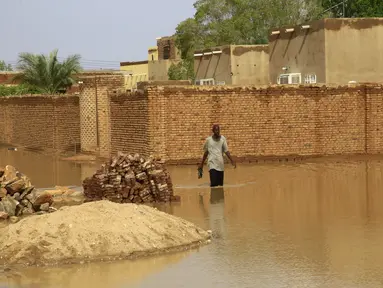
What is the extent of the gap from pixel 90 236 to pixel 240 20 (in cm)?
4302

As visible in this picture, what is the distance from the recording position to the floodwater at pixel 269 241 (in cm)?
901

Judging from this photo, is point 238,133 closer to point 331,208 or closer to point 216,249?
point 331,208

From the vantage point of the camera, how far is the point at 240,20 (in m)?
52.1

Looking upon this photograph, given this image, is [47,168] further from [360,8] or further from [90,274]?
[360,8]

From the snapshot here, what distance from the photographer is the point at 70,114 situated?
100 ft

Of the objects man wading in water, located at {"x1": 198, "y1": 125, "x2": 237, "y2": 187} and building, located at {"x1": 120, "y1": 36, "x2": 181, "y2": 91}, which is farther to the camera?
building, located at {"x1": 120, "y1": 36, "x2": 181, "y2": 91}

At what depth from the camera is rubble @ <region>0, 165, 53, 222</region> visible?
14.2 meters

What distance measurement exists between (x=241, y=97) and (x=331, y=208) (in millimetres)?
10251

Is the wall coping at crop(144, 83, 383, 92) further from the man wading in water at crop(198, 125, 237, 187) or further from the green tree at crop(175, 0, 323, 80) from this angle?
the green tree at crop(175, 0, 323, 80)

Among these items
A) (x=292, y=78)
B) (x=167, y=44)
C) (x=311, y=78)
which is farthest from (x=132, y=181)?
(x=167, y=44)

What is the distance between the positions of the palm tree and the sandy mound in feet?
111

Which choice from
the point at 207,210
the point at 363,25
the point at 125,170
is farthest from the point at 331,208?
the point at 363,25

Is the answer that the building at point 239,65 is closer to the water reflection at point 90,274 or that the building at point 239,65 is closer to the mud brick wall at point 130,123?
the mud brick wall at point 130,123

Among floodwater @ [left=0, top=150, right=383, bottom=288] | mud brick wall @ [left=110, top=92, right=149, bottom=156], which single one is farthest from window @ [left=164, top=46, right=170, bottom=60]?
floodwater @ [left=0, top=150, right=383, bottom=288]
